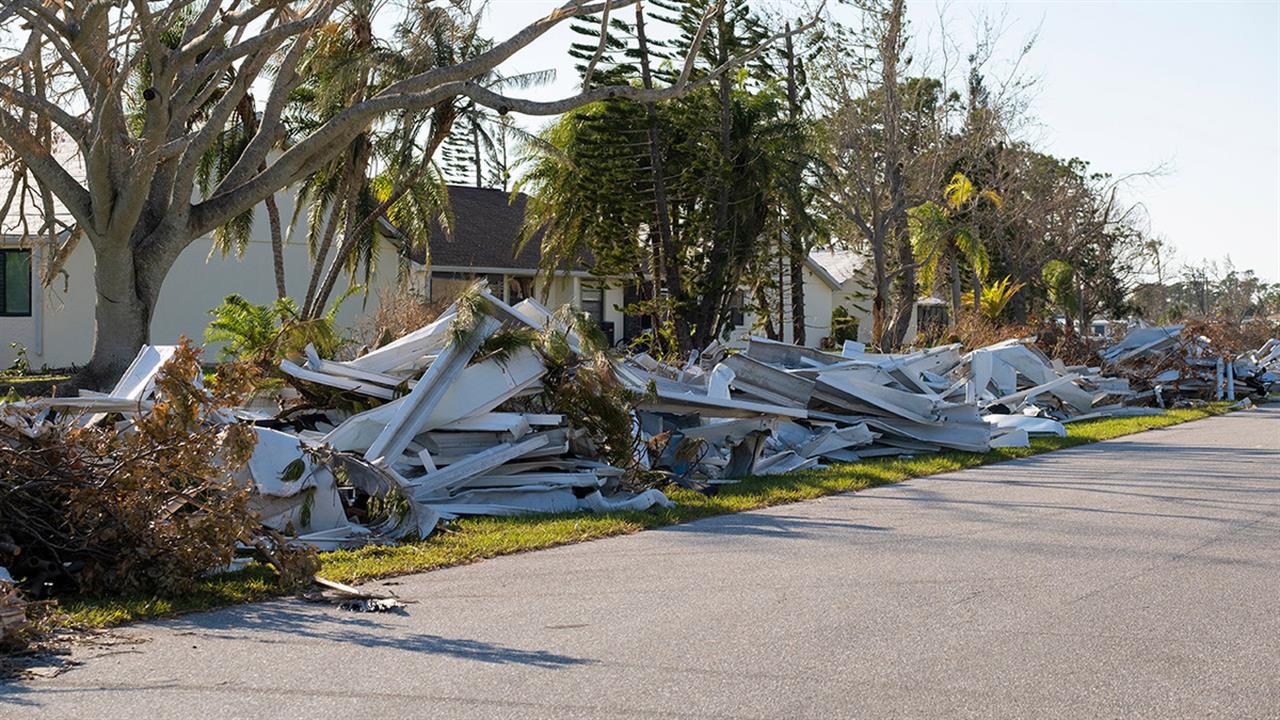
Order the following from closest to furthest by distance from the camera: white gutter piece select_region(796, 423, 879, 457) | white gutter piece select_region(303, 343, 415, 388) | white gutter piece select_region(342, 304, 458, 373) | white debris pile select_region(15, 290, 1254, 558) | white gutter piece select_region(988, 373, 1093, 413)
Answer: white debris pile select_region(15, 290, 1254, 558), white gutter piece select_region(303, 343, 415, 388), white gutter piece select_region(342, 304, 458, 373), white gutter piece select_region(796, 423, 879, 457), white gutter piece select_region(988, 373, 1093, 413)

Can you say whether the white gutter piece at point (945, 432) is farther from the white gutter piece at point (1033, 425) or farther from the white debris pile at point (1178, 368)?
the white debris pile at point (1178, 368)

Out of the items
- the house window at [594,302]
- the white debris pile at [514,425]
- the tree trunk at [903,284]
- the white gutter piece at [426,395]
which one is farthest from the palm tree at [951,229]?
the white gutter piece at [426,395]

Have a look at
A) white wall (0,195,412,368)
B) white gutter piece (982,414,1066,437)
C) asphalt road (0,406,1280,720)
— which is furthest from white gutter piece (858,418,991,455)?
white wall (0,195,412,368)

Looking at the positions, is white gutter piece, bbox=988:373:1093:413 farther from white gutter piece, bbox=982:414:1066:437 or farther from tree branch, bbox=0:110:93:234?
tree branch, bbox=0:110:93:234

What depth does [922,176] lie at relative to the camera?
28.6 metres

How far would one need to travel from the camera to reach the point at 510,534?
9430 millimetres

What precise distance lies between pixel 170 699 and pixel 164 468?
2553mm

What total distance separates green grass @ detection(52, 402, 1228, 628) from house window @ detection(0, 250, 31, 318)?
2234cm

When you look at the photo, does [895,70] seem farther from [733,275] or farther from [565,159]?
[565,159]

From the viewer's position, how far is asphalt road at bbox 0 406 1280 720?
523 cm

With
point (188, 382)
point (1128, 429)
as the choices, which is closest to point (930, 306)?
point (1128, 429)

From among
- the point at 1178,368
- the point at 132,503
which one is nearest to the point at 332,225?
the point at 1178,368

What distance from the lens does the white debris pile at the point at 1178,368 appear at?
2704 centimetres

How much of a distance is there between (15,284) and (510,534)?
24462 mm
